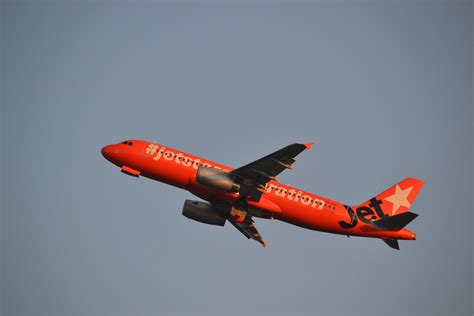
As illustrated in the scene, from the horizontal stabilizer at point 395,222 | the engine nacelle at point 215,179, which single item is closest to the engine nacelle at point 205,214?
the engine nacelle at point 215,179

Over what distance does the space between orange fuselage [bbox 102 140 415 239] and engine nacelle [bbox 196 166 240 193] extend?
3.58 feet

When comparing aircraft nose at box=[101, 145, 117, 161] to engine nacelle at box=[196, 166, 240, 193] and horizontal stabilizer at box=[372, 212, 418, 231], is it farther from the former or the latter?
horizontal stabilizer at box=[372, 212, 418, 231]

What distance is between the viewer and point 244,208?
49.5m

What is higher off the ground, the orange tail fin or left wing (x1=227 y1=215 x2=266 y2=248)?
the orange tail fin

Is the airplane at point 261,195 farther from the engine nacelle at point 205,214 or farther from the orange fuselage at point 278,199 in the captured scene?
the engine nacelle at point 205,214

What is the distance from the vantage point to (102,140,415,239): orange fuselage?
48.7 metres

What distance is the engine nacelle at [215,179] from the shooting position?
47.2m

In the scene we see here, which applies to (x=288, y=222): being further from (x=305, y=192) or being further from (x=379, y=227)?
(x=379, y=227)

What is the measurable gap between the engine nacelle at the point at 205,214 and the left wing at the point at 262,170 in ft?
20.8

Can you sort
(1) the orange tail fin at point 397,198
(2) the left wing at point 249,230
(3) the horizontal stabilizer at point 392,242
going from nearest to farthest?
(3) the horizontal stabilizer at point 392,242, (1) the orange tail fin at point 397,198, (2) the left wing at point 249,230

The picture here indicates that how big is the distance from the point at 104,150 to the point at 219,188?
38.5ft

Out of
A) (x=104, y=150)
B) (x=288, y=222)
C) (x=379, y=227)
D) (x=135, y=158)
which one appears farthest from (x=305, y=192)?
(x=104, y=150)

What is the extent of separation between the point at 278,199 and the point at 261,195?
153 cm

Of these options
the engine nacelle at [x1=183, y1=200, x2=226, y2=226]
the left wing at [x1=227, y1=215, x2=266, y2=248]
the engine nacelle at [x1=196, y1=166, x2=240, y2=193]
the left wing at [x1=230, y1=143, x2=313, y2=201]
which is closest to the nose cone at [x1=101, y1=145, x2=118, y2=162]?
the engine nacelle at [x1=183, y1=200, x2=226, y2=226]
